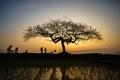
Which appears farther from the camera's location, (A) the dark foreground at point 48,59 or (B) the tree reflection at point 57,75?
(A) the dark foreground at point 48,59

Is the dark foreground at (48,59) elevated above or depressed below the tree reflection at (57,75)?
above

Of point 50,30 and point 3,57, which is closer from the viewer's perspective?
point 3,57

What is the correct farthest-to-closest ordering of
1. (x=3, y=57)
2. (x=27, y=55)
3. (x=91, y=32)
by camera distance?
(x=91, y=32) < (x=27, y=55) < (x=3, y=57)

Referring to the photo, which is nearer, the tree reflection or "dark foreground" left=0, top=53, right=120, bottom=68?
the tree reflection

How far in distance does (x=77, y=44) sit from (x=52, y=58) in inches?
336

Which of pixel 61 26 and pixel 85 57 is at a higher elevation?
pixel 61 26

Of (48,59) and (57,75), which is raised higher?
(48,59)

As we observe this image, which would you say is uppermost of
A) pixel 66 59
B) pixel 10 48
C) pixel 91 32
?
pixel 91 32

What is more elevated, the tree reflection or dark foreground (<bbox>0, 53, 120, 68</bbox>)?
dark foreground (<bbox>0, 53, 120, 68</bbox>)

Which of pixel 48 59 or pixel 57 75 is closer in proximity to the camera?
pixel 57 75

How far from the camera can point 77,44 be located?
37.4 metres

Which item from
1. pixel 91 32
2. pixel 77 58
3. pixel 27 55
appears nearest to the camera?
pixel 27 55

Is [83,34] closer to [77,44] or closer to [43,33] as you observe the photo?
[77,44]

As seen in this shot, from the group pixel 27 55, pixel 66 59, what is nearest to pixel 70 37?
pixel 66 59
